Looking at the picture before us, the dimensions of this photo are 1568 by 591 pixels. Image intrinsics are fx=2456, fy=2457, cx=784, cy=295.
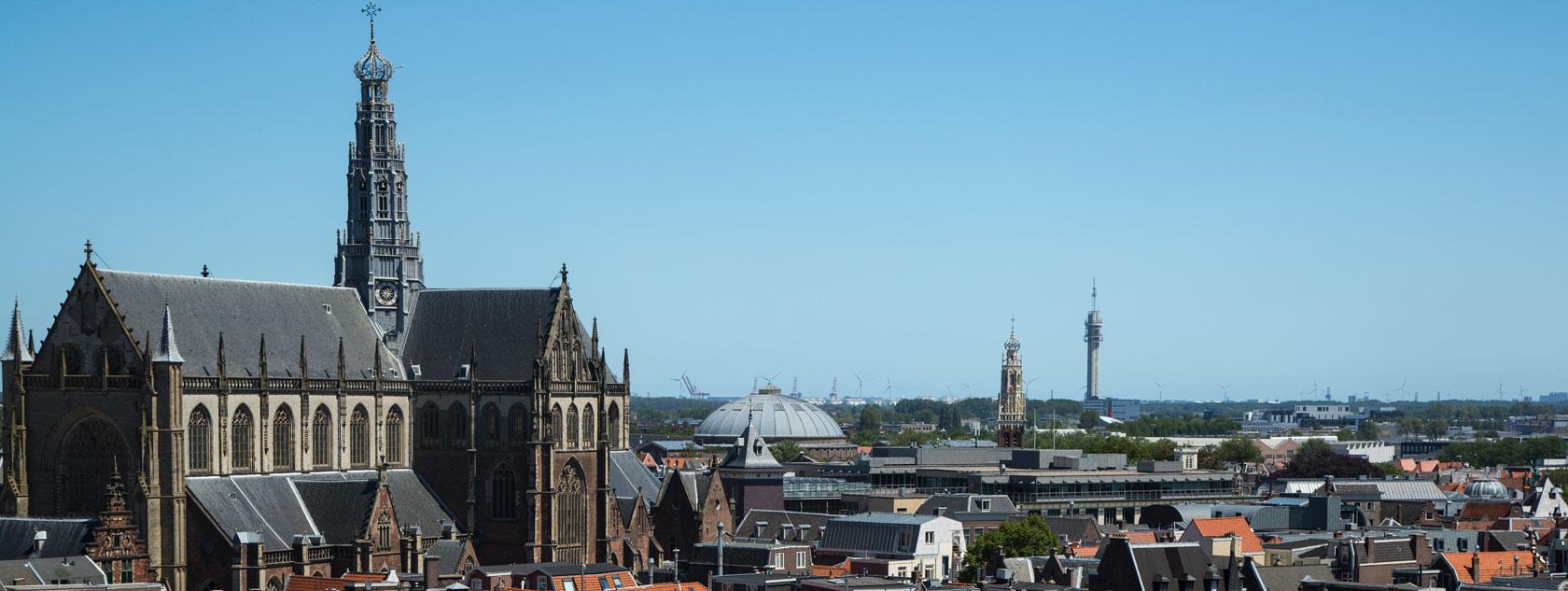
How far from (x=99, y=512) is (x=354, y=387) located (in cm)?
2191

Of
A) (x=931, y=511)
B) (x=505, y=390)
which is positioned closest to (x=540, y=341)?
(x=505, y=390)

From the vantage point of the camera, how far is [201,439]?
132 metres

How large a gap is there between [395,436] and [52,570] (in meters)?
33.1

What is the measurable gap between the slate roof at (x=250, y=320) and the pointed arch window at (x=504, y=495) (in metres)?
9.88

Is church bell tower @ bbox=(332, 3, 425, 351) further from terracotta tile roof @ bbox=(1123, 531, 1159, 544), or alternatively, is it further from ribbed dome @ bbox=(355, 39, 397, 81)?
terracotta tile roof @ bbox=(1123, 531, 1159, 544)

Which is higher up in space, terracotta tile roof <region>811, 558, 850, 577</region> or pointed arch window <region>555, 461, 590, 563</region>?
pointed arch window <region>555, 461, 590, 563</region>

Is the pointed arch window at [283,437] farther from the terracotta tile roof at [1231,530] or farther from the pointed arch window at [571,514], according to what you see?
the terracotta tile roof at [1231,530]

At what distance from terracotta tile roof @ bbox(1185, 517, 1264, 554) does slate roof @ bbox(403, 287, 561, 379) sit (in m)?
43.9

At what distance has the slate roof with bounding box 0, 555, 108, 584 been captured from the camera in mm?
114438

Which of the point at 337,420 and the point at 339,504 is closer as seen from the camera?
the point at 339,504

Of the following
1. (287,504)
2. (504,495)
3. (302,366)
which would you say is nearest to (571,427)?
(504,495)

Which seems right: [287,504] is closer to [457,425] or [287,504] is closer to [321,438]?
[321,438]

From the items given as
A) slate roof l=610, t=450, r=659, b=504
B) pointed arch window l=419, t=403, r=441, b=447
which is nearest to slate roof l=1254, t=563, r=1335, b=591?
slate roof l=610, t=450, r=659, b=504

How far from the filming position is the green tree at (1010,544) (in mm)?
146750
